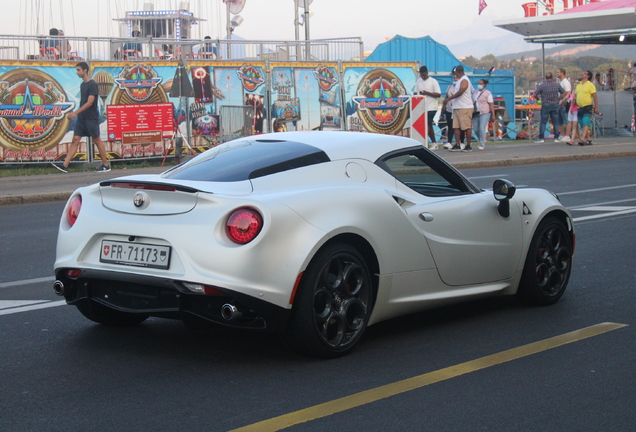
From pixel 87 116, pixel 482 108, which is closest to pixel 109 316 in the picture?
pixel 87 116

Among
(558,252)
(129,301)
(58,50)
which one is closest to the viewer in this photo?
(129,301)

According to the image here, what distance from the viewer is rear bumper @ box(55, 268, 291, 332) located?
169 inches

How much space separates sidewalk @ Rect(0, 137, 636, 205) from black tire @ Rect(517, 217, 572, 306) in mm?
9395

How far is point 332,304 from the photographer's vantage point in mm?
4578

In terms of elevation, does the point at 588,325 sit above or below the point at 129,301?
below

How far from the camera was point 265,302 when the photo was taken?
4293mm

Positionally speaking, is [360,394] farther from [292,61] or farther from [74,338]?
[292,61]

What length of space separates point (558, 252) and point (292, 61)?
586 inches

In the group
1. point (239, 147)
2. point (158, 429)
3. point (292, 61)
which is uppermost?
point (292, 61)

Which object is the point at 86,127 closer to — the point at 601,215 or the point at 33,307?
the point at 601,215

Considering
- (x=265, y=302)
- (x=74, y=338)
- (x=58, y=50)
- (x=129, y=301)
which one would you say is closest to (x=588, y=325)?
(x=265, y=302)

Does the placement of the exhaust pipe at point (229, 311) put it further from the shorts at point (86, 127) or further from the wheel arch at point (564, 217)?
the shorts at point (86, 127)

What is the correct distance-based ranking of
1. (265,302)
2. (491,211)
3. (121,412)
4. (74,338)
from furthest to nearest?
(491,211)
(74,338)
(265,302)
(121,412)

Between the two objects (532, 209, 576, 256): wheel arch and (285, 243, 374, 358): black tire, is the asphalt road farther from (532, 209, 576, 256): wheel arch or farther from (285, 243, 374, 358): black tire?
(532, 209, 576, 256): wheel arch
